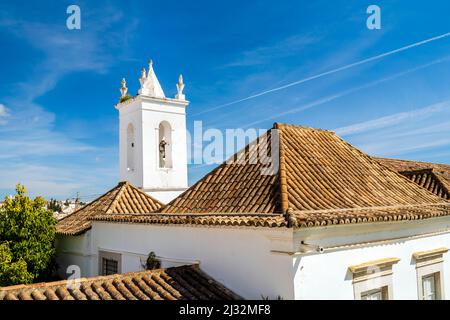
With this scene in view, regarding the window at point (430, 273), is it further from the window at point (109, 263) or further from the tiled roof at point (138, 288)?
the window at point (109, 263)

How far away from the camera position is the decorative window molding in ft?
20.4

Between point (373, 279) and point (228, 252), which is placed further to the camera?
point (373, 279)

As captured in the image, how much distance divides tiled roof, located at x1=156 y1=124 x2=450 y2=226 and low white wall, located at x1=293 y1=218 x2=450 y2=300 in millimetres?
307

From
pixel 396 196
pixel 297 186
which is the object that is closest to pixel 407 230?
pixel 396 196

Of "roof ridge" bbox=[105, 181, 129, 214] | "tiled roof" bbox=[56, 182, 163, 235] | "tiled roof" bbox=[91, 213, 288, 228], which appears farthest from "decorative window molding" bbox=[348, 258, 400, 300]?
"roof ridge" bbox=[105, 181, 129, 214]

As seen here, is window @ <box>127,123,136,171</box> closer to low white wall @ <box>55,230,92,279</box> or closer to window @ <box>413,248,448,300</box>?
low white wall @ <box>55,230,92,279</box>

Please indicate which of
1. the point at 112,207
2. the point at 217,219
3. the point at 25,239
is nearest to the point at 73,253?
the point at 25,239

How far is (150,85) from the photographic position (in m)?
14.9

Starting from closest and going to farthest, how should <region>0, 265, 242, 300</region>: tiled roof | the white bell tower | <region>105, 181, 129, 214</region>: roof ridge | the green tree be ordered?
<region>0, 265, 242, 300</region>: tiled roof
the green tree
<region>105, 181, 129, 214</region>: roof ridge
the white bell tower

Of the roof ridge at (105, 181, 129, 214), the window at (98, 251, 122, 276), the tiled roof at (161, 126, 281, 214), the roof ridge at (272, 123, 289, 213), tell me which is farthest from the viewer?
the roof ridge at (105, 181, 129, 214)

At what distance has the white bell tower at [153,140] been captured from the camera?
14094 mm

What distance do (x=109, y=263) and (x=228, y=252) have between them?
12.6 ft

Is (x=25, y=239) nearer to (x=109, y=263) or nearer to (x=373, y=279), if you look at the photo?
(x=109, y=263)

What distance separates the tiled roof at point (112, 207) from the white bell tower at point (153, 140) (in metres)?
2.84
